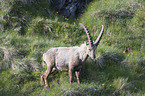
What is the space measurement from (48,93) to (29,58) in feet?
5.93

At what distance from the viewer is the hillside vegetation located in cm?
563

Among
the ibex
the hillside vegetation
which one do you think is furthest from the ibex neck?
the hillside vegetation

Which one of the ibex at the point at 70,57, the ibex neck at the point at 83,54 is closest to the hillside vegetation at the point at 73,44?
the ibex at the point at 70,57

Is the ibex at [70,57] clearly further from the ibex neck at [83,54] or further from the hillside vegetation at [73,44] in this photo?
the hillside vegetation at [73,44]

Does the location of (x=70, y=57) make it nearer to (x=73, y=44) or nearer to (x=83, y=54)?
(x=83, y=54)

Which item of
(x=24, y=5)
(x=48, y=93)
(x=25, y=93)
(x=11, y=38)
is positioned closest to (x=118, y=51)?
(x=48, y=93)

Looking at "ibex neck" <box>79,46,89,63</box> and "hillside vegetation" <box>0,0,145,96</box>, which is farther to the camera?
"hillside vegetation" <box>0,0,145,96</box>

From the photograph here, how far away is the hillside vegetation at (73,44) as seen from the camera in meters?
5.63

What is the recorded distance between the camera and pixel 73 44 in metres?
7.78

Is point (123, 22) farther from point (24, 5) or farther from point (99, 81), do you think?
point (24, 5)

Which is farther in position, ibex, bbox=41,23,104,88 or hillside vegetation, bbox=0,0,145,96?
hillside vegetation, bbox=0,0,145,96

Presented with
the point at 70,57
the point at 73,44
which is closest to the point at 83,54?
the point at 70,57

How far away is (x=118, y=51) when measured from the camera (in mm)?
7359

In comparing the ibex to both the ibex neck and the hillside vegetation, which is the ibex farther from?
the hillside vegetation
